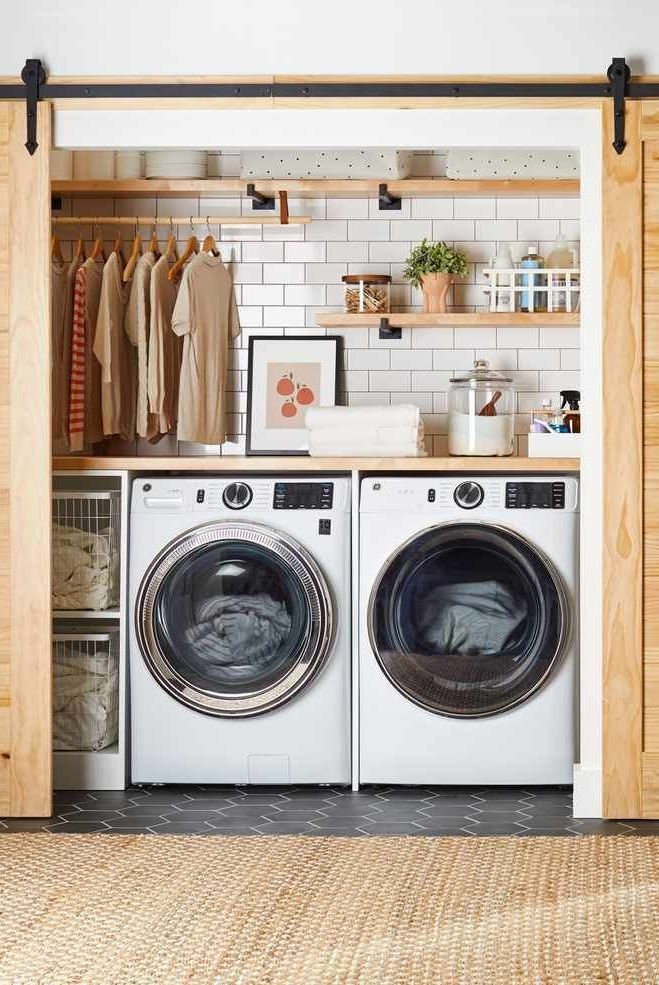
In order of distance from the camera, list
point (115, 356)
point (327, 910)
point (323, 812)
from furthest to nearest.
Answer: point (115, 356) → point (323, 812) → point (327, 910)

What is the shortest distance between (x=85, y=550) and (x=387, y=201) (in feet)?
5.86

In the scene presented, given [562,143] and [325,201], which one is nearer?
[562,143]

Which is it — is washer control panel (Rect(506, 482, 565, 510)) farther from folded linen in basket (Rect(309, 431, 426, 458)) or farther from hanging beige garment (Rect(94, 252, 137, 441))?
hanging beige garment (Rect(94, 252, 137, 441))

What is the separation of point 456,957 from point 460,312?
2942 millimetres

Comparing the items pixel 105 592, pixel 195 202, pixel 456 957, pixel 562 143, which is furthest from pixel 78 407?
pixel 456 957

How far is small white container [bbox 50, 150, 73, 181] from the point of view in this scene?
12.7 ft

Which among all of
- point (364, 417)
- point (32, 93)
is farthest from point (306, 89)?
point (364, 417)

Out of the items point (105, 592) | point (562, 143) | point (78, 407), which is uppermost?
point (562, 143)

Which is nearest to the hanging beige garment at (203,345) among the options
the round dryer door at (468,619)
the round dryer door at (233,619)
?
the round dryer door at (233,619)

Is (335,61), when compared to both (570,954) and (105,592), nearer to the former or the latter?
(105,592)

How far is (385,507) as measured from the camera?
12.8ft

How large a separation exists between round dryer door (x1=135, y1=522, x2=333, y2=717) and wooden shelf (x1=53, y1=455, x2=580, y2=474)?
20 cm

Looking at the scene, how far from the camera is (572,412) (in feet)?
13.9

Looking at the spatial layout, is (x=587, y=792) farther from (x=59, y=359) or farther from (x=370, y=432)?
(x=59, y=359)
